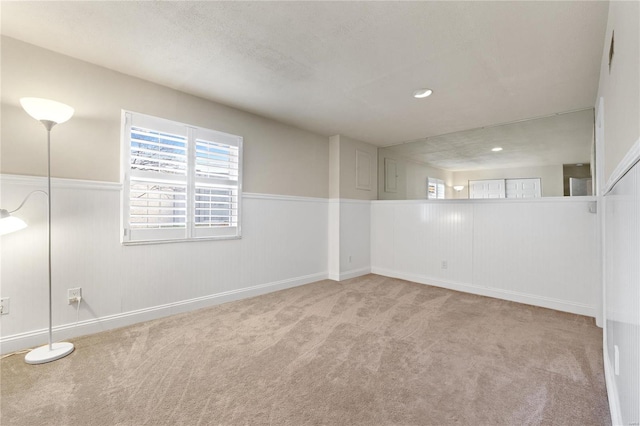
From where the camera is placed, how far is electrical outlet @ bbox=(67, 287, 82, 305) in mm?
2369

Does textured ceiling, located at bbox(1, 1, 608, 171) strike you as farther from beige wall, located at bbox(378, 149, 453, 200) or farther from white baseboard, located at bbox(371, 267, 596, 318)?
white baseboard, located at bbox(371, 267, 596, 318)

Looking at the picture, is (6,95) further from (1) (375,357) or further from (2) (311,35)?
(1) (375,357)

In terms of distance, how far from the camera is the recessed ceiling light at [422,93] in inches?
113

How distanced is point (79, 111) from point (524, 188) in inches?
195

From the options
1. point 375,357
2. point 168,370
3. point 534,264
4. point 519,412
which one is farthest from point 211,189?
point 534,264

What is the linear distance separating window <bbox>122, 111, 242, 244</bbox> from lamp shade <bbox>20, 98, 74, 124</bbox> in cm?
57

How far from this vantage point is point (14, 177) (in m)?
2.13

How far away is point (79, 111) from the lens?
242 centimetres

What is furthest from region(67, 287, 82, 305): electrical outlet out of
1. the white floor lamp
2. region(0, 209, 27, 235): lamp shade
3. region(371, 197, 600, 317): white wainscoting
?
region(371, 197, 600, 317): white wainscoting

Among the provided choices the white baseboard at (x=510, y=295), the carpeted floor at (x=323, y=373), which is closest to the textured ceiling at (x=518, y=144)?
the white baseboard at (x=510, y=295)

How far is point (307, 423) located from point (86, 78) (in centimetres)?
320

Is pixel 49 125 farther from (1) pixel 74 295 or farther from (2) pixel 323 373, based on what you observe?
(2) pixel 323 373

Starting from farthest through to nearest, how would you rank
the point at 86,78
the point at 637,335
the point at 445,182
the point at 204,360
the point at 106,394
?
the point at 445,182 → the point at 86,78 → the point at 204,360 → the point at 106,394 → the point at 637,335

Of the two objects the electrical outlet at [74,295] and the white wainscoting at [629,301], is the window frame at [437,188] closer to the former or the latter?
the white wainscoting at [629,301]
